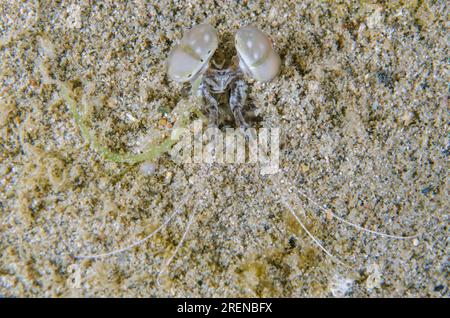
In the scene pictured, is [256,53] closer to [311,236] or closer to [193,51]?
[193,51]

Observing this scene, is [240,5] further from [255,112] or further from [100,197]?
[100,197]

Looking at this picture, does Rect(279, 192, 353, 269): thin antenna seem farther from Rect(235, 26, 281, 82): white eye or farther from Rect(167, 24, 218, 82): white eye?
Rect(167, 24, 218, 82): white eye

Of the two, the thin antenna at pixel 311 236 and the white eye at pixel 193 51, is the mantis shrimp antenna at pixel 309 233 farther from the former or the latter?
the white eye at pixel 193 51

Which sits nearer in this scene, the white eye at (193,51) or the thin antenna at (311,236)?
the white eye at (193,51)

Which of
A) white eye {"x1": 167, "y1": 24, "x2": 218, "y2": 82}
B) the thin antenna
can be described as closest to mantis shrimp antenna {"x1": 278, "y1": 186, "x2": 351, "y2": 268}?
the thin antenna

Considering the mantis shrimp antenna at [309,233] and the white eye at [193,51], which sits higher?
the white eye at [193,51]

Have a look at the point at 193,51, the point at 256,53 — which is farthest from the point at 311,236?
the point at 193,51

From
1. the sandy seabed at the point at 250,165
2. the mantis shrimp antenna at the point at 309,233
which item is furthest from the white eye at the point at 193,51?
the mantis shrimp antenna at the point at 309,233
